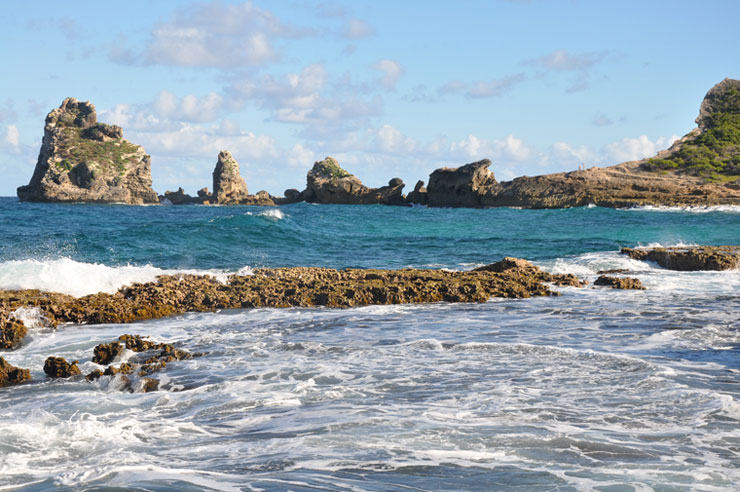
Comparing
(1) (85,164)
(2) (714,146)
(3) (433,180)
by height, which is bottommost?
(3) (433,180)

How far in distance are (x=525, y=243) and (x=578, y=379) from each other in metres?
26.9

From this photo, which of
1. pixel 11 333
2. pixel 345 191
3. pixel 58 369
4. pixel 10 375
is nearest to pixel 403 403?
pixel 58 369

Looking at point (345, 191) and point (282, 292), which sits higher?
point (345, 191)

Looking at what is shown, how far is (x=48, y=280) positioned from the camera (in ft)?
50.5

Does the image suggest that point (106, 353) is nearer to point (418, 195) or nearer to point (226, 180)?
point (418, 195)

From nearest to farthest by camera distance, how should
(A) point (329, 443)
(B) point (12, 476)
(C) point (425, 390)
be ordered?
(B) point (12, 476) < (A) point (329, 443) < (C) point (425, 390)

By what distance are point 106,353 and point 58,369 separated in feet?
3.09

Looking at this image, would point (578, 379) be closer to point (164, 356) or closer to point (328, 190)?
point (164, 356)

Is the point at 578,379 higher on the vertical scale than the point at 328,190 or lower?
lower

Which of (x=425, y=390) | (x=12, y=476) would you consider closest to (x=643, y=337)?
(x=425, y=390)

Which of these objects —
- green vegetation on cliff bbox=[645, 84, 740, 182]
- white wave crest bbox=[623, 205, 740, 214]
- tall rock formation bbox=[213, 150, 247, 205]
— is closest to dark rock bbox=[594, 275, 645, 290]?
white wave crest bbox=[623, 205, 740, 214]

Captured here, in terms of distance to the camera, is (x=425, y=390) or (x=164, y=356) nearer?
(x=425, y=390)

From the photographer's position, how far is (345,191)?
109188 mm

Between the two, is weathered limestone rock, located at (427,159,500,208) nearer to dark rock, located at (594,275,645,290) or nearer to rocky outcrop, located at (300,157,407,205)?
rocky outcrop, located at (300,157,407,205)
